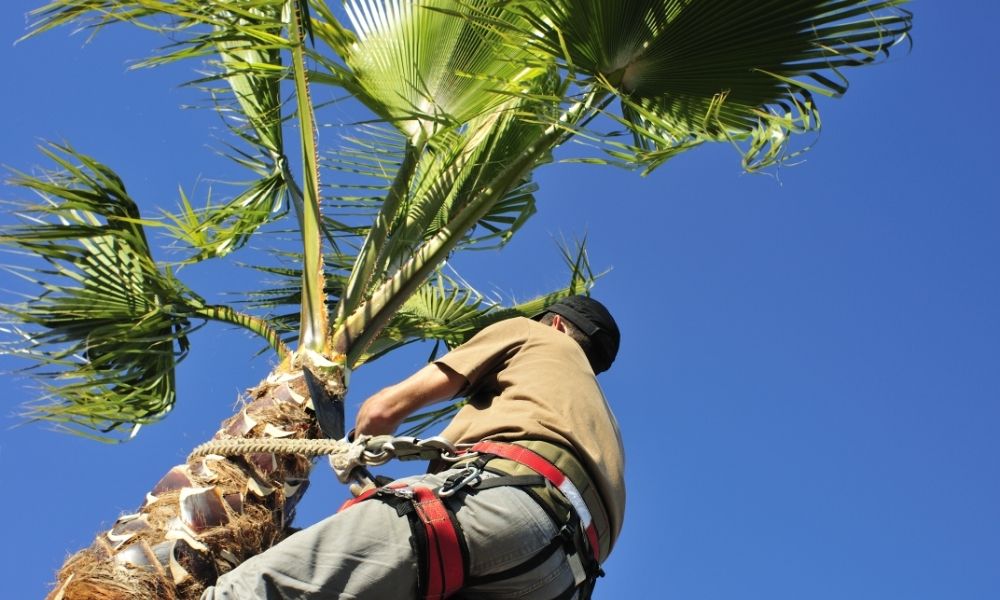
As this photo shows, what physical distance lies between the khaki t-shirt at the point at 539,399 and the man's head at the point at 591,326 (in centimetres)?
18

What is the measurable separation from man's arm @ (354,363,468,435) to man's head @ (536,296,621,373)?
551 millimetres

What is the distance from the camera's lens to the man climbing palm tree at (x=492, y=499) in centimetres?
225

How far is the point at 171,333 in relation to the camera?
4996 mm

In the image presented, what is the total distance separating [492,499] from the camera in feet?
8.06

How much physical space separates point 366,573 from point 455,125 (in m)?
2.48

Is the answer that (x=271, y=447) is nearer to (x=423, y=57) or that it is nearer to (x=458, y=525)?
(x=458, y=525)

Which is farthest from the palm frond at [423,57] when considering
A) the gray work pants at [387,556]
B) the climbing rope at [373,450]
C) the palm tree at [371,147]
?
the gray work pants at [387,556]

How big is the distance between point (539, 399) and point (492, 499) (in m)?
0.39

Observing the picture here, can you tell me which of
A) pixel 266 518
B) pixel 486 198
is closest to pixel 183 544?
pixel 266 518

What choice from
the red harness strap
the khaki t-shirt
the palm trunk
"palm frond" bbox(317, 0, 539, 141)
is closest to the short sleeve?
the khaki t-shirt

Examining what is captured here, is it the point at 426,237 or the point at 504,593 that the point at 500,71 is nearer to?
the point at 426,237

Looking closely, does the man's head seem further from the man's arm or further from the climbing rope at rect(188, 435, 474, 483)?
the climbing rope at rect(188, 435, 474, 483)

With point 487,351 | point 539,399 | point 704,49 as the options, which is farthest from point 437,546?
point 704,49

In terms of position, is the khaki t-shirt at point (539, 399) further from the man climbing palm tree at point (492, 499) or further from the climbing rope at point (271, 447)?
the climbing rope at point (271, 447)
